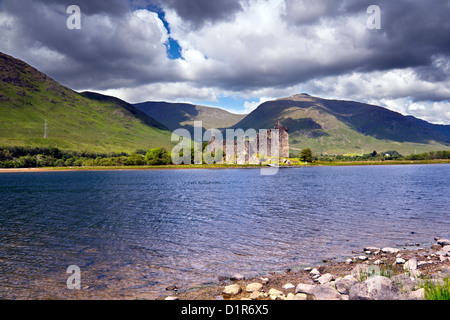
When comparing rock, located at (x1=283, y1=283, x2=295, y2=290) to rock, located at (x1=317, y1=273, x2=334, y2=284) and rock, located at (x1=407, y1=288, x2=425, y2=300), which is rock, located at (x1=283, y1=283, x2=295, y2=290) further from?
rock, located at (x1=407, y1=288, x2=425, y2=300)

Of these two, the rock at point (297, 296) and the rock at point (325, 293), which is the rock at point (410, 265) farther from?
the rock at point (297, 296)

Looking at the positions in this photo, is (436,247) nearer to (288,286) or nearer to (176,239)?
(288,286)

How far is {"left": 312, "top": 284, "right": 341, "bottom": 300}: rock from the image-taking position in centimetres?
1417

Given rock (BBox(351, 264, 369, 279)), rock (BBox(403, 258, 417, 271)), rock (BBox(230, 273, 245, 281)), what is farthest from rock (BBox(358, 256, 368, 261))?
rock (BBox(230, 273, 245, 281))

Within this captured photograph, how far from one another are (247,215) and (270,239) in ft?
44.2

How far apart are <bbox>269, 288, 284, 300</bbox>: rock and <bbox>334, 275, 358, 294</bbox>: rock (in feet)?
10.00

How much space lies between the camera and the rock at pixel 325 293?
14172 millimetres

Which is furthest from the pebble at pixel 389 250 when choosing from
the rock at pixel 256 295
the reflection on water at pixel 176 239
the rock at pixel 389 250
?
the rock at pixel 256 295

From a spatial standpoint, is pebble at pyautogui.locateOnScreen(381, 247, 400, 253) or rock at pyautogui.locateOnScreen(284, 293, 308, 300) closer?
rock at pyautogui.locateOnScreen(284, 293, 308, 300)

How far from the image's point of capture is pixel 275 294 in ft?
49.4

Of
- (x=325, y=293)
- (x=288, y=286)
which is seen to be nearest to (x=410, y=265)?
(x=325, y=293)

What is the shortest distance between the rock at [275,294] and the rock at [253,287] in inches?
35.6

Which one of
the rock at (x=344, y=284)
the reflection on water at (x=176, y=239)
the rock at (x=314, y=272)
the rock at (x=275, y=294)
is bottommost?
the reflection on water at (x=176, y=239)
